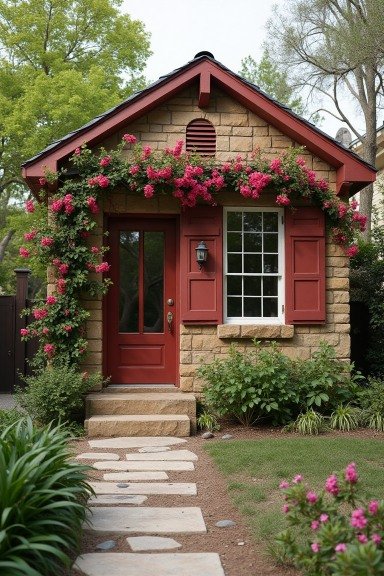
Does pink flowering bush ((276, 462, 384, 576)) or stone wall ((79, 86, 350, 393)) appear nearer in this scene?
pink flowering bush ((276, 462, 384, 576))

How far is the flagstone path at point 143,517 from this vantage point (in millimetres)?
3631

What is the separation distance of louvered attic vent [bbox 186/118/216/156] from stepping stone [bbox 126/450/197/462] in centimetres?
400

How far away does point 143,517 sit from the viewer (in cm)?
454

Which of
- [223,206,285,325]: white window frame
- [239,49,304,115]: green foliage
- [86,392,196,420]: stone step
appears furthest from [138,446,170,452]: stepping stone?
[239,49,304,115]: green foliage

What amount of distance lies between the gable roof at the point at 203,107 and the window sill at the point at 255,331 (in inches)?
78.8

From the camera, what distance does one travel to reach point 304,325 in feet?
28.4

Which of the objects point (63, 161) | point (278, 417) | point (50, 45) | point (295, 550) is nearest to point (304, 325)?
point (278, 417)

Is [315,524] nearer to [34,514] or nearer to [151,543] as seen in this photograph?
[151,543]

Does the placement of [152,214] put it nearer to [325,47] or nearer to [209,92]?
[209,92]

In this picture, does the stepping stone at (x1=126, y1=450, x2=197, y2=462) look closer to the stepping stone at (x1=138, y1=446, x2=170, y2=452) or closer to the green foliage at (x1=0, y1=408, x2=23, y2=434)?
the stepping stone at (x1=138, y1=446, x2=170, y2=452)

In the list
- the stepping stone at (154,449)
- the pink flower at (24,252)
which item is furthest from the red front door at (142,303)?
the stepping stone at (154,449)

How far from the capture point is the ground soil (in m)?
3.70

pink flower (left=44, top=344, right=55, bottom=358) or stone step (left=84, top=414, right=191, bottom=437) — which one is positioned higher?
pink flower (left=44, top=344, right=55, bottom=358)

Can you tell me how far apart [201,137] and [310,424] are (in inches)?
156
